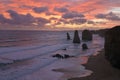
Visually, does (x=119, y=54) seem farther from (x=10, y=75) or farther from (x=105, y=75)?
(x=10, y=75)

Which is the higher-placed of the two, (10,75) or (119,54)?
(119,54)

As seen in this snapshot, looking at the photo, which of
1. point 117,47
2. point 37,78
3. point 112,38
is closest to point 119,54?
point 117,47

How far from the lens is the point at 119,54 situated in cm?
2025

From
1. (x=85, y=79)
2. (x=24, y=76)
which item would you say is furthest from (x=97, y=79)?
(x=24, y=76)

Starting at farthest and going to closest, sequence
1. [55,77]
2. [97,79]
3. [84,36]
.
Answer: [84,36] < [55,77] < [97,79]

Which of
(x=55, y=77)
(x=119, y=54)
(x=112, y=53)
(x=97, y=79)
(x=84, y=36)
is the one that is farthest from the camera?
(x=84, y=36)

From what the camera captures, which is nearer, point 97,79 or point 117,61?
point 97,79

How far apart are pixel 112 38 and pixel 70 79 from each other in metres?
7.17

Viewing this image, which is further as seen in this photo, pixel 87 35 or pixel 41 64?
pixel 87 35

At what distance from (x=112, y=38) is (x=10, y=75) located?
34.2ft

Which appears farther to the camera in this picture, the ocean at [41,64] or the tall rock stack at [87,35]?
the tall rock stack at [87,35]

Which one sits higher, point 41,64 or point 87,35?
point 87,35

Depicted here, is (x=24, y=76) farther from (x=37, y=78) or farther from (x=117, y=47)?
(x=117, y=47)

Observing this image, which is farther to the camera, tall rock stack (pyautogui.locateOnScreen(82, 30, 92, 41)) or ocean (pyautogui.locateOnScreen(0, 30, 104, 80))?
tall rock stack (pyautogui.locateOnScreen(82, 30, 92, 41))
